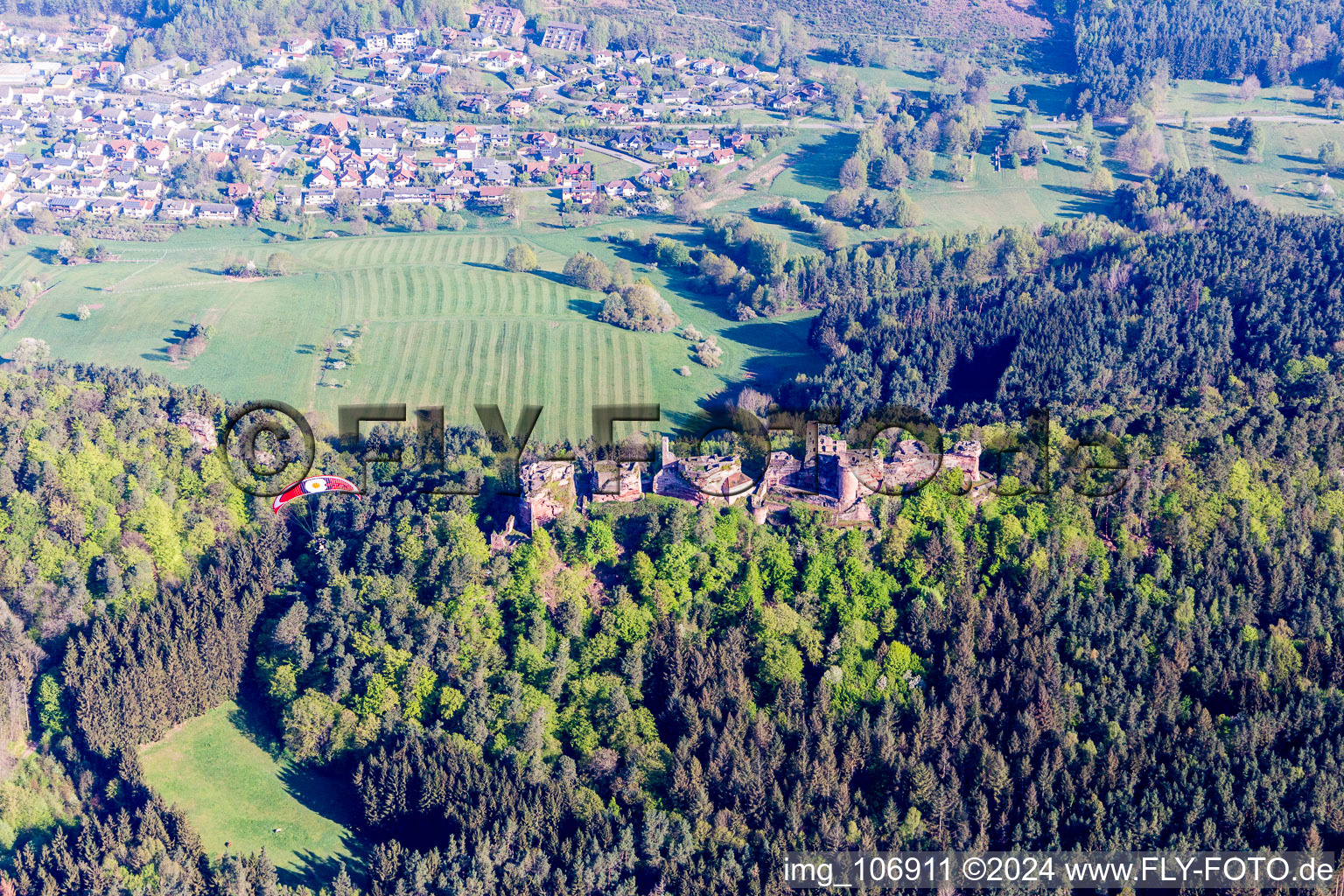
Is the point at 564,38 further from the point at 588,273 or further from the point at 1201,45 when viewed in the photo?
the point at 1201,45

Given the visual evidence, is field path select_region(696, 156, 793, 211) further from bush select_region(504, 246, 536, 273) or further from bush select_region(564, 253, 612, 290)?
bush select_region(504, 246, 536, 273)

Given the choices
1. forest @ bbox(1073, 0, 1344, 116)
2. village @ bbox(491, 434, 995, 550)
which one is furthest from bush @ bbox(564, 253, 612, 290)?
forest @ bbox(1073, 0, 1344, 116)

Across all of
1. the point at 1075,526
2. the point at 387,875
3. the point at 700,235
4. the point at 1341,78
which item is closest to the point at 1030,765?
the point at 1075,526

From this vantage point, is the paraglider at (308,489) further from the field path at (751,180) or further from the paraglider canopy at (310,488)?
the field path at (751,180)

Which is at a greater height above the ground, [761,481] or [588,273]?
[588,273]

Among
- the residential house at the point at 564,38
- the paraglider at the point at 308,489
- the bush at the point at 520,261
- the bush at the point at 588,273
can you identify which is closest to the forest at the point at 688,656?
the paraglider at the point at 308,489

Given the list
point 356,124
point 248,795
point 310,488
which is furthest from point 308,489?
point 356,124
